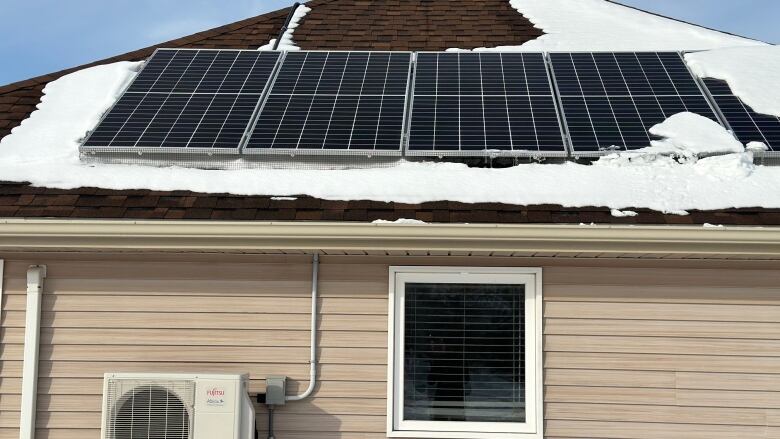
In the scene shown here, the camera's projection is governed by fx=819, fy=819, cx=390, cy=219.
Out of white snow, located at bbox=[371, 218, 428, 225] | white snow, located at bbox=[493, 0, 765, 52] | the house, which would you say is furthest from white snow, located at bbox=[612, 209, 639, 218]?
white snow, located at bbox=[493, 0, 765, 52]

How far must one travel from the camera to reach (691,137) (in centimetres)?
689

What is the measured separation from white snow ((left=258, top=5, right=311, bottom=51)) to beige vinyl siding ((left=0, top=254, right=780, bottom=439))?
13.7ft

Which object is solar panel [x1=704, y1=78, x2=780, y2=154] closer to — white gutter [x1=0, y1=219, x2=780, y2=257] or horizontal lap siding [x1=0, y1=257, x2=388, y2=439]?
white gutter [x1=0, y1=219, x2=780, y2=257]

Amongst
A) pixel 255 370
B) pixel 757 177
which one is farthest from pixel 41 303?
pixel 757 177

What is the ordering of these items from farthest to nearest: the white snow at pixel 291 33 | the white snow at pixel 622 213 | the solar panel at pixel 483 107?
the white snow at pixel 291 33 < the solar panel at pixel 483 107 < the white snow at pixel 622 213

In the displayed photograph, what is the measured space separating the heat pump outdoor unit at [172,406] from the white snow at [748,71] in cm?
534

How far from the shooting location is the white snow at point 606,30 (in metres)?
9.80

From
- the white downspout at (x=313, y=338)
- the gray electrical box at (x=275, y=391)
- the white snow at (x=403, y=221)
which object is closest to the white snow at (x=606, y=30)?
the white snow at (x=403, y=221)

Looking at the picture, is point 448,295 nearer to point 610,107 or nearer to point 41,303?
point 610,107

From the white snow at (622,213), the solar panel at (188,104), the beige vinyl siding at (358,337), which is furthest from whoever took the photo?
the solar panel at (188,104)

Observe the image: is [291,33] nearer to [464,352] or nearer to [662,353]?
[464,352]

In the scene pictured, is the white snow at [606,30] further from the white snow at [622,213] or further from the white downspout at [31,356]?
the white downspout at [31,356]

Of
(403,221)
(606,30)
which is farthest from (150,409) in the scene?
(606,30)

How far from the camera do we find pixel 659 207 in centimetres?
600
